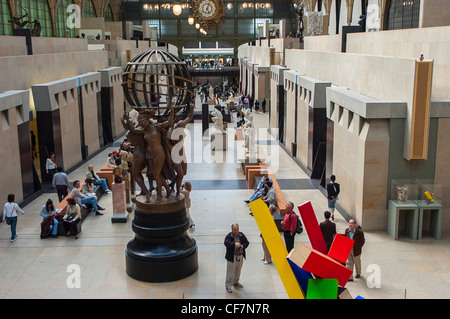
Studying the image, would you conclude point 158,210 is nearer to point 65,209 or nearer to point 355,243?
point 355,243

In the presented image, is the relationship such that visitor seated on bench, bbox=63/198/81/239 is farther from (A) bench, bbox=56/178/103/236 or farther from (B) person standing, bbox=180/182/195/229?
(B) person standing, bbox=180/182/195/229

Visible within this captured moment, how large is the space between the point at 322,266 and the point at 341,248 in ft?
3.22

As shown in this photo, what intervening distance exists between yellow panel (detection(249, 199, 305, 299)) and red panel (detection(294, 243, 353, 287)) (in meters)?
0.33

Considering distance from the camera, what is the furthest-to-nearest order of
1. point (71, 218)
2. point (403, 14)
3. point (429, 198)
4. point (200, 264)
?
point (403, 14)
point (71, 218)
point (429, 198)
point (200, 264)

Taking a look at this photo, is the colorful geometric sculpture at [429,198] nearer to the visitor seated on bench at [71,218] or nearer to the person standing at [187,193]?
the person standing at [187,193]

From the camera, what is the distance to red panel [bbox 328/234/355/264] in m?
6.61

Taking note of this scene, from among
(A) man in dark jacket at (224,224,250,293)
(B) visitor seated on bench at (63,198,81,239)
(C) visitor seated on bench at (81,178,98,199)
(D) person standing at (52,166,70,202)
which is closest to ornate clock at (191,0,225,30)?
(D) person standing at (52,166,70,202)

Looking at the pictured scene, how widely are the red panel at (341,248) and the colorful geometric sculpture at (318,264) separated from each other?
2.14ft

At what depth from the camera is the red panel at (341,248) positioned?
6.61 meters

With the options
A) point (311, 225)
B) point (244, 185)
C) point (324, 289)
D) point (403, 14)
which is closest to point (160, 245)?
point (311, 225)

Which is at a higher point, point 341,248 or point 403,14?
point 403,14

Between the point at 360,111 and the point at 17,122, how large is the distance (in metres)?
9.74

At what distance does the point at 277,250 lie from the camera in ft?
20.5

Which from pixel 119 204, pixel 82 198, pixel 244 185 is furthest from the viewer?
pixel 244 185
